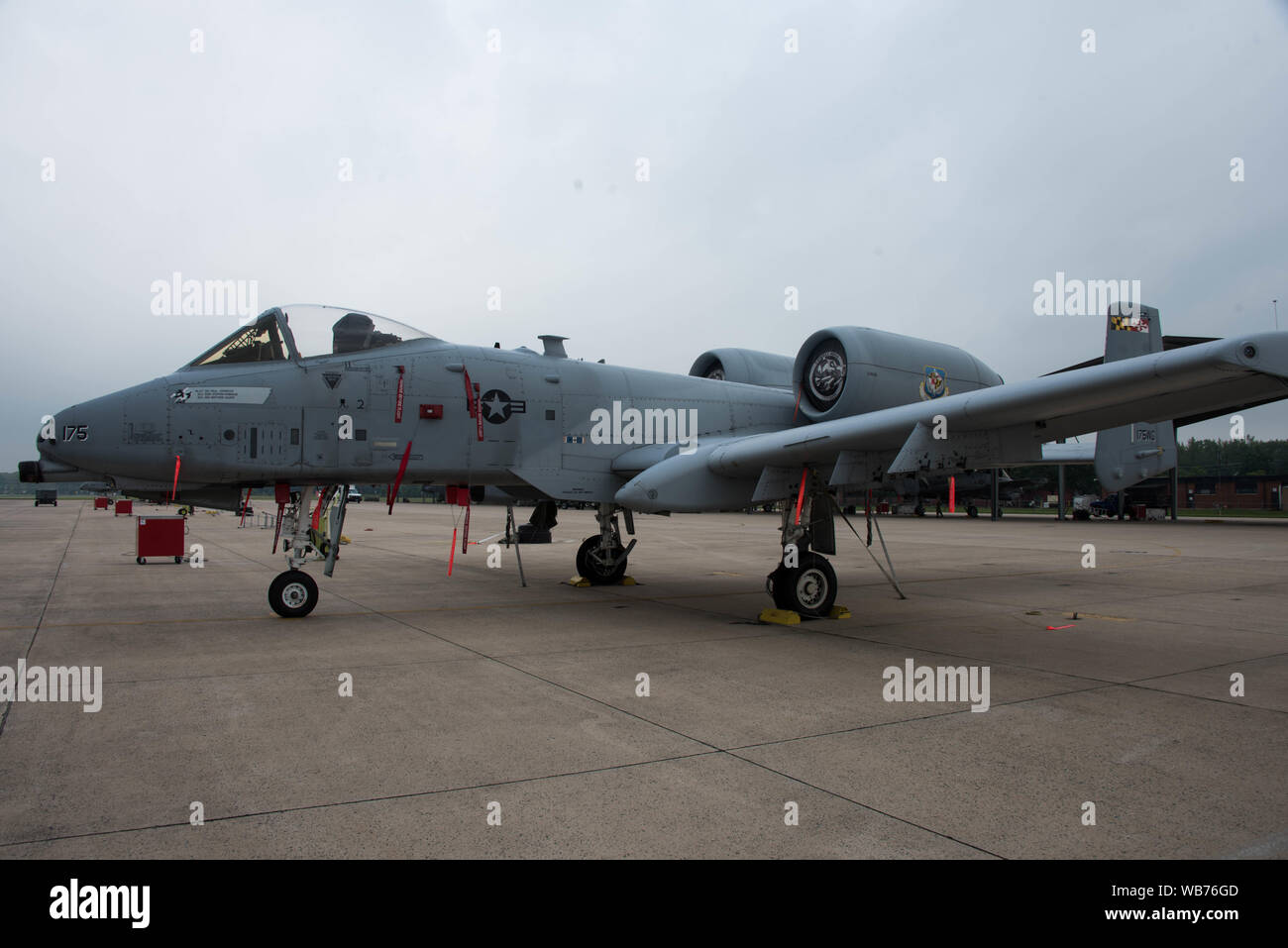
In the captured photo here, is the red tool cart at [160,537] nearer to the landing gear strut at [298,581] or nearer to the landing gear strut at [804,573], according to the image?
the landing gear strut at [298,581]

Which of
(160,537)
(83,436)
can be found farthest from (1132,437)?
(160,537)

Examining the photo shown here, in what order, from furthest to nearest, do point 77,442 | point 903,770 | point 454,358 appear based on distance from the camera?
point 454,358 → point 77,442 → point 903,770

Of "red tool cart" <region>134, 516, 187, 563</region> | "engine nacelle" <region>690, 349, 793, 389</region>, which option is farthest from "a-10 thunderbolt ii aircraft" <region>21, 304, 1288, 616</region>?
"red tool cart" <region>134, 516, 187, 563</region>

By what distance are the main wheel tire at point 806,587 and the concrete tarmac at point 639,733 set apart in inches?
11.0

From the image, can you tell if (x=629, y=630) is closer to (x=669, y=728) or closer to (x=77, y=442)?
(x=669, y=728)

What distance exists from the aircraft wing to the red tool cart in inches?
479

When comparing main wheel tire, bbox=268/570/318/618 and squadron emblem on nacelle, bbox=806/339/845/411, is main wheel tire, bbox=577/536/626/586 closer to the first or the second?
squadron emblem on nacelle, bbox=806/339/845/411

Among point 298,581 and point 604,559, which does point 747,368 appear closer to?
point 604,559

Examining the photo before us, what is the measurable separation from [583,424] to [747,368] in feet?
12.9

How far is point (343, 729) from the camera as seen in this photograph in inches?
177

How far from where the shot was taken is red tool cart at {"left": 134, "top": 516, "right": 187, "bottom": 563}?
15883 mm

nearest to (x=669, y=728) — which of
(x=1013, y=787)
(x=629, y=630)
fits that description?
(x=1013, y=787)

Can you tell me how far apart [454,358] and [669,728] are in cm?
605

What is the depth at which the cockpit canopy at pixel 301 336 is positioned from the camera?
834cm
